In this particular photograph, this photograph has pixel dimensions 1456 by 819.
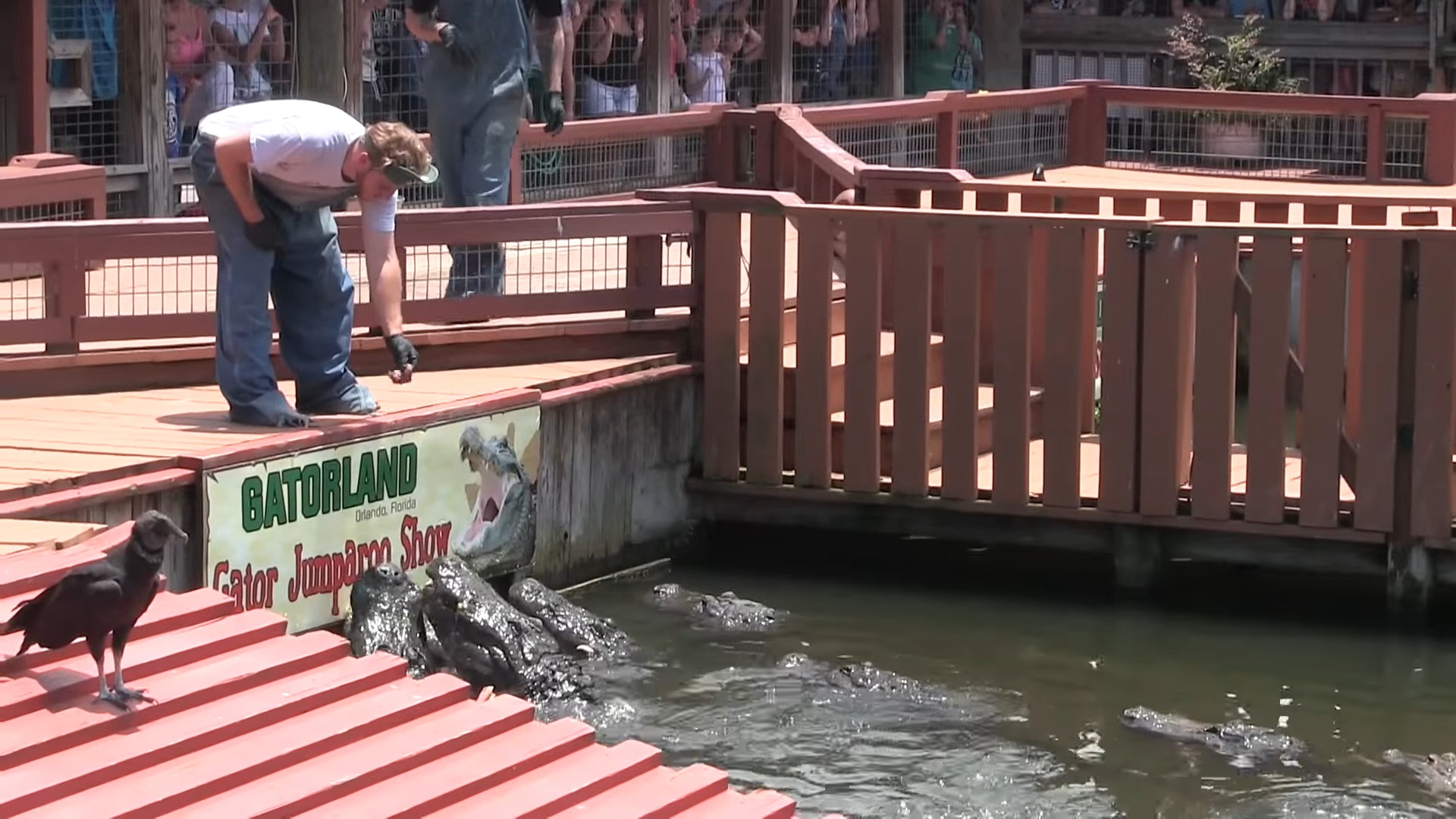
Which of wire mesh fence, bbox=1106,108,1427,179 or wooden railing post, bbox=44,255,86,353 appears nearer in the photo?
wooden railing post, bbox=44,255,86,353

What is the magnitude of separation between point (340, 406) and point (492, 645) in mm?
979

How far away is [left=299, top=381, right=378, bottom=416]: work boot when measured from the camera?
832cm

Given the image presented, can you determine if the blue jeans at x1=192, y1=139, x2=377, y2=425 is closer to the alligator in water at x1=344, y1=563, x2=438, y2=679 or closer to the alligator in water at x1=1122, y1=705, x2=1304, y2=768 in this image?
the alligator in water at x1=344, y1=563, x2=438, y2=679

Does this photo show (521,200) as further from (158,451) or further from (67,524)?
(67,524)

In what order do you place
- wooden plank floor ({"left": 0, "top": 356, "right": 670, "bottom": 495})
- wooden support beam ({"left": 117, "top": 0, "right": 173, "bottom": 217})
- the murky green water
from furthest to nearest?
wooden support beam ({"left": 117, "top": 0, "right": 173, "bottom": 217}) → wooden plank floor ({"left": 0, "top": 356, "right": 670, "bottom": 495}) → the murky green water

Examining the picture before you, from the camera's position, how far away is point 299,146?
24.9 ft

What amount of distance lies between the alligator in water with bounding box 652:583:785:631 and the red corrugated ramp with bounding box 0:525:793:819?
100 inches

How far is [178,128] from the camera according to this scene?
525 inches

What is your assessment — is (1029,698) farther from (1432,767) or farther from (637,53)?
(637,53)

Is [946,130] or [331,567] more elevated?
[946,130]

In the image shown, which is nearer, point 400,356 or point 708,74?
point 400,356

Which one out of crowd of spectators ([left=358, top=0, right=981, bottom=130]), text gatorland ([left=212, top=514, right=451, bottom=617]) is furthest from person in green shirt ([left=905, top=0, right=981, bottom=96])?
text gatorland ([left=212, top=514, right=451, bottom=617])

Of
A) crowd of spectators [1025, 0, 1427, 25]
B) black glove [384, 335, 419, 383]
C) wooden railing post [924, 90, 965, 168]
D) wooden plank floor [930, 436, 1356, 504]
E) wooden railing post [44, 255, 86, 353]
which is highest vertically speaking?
crowd of spectators [1025, 0, 1427, 25]

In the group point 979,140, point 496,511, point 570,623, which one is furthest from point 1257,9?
point 570,623
